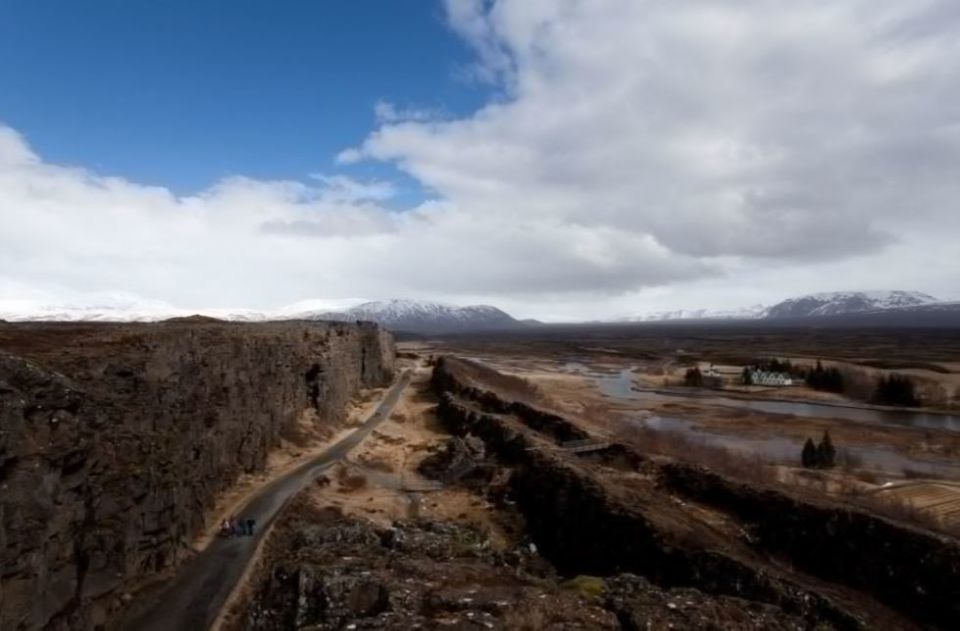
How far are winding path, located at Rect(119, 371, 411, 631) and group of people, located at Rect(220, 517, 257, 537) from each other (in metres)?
0.36

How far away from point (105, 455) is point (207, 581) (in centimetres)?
569

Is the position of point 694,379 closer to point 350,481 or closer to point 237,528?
point 350,481

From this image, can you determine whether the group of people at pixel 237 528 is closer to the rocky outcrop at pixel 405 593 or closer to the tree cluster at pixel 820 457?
the rocky outcrop at pixel 405 593

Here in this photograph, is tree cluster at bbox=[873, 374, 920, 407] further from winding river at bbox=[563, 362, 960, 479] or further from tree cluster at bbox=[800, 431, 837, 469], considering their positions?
tree cluster at bbox=[800, 431, 837, 469]

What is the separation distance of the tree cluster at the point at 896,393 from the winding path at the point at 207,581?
9376 cm

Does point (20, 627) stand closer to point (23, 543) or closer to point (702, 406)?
point (23, 543)

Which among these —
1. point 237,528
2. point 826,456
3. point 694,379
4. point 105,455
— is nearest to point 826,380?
point 694,379

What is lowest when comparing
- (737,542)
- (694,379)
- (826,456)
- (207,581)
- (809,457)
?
(809,457)

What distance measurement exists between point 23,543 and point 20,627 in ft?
6.50

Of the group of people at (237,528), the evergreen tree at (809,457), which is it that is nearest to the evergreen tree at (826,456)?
the evergreen tree at (809,457)

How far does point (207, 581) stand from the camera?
22.0 meters

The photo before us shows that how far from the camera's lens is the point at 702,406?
291 ft

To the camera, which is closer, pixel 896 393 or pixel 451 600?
pixel 451 600

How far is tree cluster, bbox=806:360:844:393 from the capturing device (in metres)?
106
